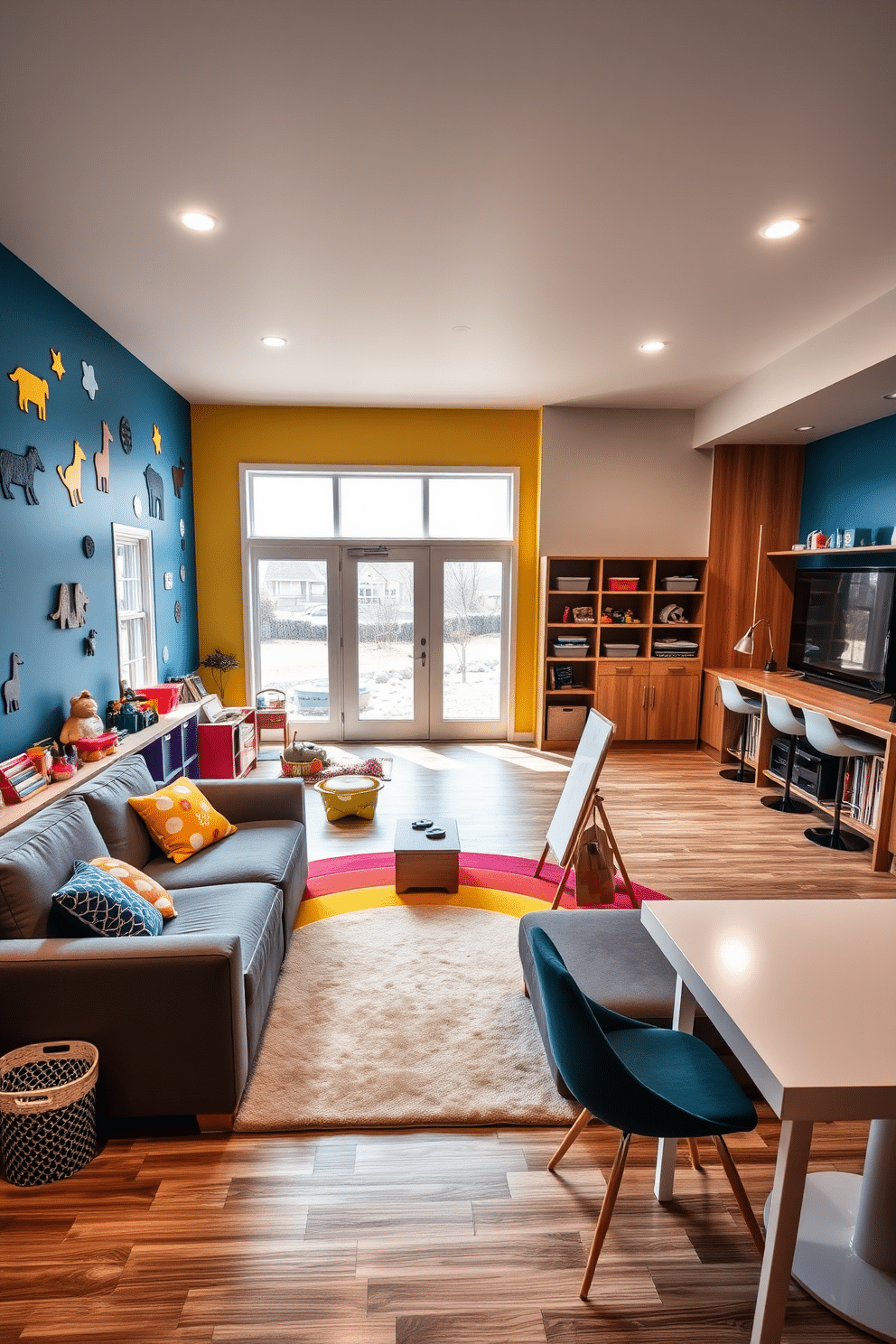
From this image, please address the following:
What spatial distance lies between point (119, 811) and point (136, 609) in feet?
9.04

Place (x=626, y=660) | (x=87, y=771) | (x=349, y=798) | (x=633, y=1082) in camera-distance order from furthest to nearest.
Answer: (x=626, y=660)
(x=349, y=798)
(x=87, y=771)
(x=633, y=1082)

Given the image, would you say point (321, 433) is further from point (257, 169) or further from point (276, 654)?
point (257, 169)

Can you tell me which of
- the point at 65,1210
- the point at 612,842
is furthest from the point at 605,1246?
the point at 612,842

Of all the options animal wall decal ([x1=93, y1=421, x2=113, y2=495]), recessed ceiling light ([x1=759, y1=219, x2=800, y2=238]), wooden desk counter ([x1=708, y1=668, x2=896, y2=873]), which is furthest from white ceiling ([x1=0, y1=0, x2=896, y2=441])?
wooden desk counter ([x1=708, y1=668, x2=896, y2=873])

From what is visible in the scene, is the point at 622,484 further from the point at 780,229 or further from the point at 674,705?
the point at 780,229

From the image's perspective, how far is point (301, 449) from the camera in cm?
662

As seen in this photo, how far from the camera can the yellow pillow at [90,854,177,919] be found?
2.50 m

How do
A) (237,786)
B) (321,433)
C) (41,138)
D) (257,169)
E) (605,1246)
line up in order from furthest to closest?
(321,433)
(237,786)
(257,169)
(41,138)
(605,1246)

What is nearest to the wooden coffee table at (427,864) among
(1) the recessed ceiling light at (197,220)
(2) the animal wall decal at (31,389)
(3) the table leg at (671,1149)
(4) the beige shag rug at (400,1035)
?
(4) the beige shag rug at (400,1035)

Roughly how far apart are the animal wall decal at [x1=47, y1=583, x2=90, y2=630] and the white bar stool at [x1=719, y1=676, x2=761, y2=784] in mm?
4669

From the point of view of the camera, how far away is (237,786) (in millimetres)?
3570

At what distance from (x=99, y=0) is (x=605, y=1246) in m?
3.43

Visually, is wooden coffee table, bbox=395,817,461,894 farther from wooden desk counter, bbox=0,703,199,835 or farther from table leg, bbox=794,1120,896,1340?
table leg, bbox=794,1120,896,1340

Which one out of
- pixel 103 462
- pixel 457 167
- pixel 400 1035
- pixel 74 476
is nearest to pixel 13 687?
pixel 74 476
